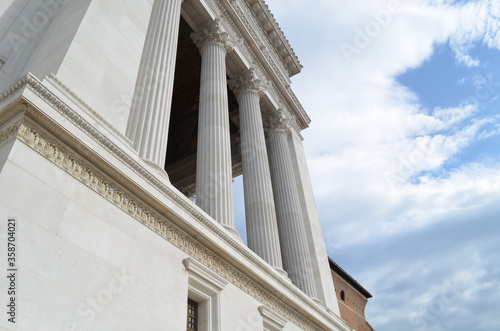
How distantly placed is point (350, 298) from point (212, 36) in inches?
1377

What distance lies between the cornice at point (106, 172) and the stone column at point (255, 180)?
4513mm

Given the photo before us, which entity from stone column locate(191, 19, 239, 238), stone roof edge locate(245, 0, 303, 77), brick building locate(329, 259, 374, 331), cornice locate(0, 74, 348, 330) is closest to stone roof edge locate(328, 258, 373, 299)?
brick building locate(329, 259, 374, 331)

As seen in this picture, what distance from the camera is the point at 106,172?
8312mm

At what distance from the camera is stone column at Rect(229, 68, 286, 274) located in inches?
663

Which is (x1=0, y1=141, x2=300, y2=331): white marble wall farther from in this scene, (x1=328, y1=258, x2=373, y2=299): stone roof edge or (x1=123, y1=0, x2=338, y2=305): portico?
(x1=328, y1=258, x2=373, y2=299): stone roof edge

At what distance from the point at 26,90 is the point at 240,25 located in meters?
17.1

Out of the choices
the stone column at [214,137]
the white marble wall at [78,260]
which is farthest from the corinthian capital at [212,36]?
the white marble wall at [78,260]

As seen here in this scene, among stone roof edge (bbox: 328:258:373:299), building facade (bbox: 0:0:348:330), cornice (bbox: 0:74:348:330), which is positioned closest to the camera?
building facade (bbox: 0:0:348:330)

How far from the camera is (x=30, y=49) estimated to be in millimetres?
10891

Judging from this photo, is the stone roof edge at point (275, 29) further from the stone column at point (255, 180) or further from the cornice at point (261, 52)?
the stone column at point (255, 180)

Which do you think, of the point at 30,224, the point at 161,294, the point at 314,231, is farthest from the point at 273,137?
the point at 30,224

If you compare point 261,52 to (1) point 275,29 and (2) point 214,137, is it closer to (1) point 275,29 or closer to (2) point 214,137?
(1) point 275,29

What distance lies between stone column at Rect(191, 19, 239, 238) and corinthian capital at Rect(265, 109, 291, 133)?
21.6ft

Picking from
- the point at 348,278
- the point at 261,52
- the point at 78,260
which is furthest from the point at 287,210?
the point at 348,278
